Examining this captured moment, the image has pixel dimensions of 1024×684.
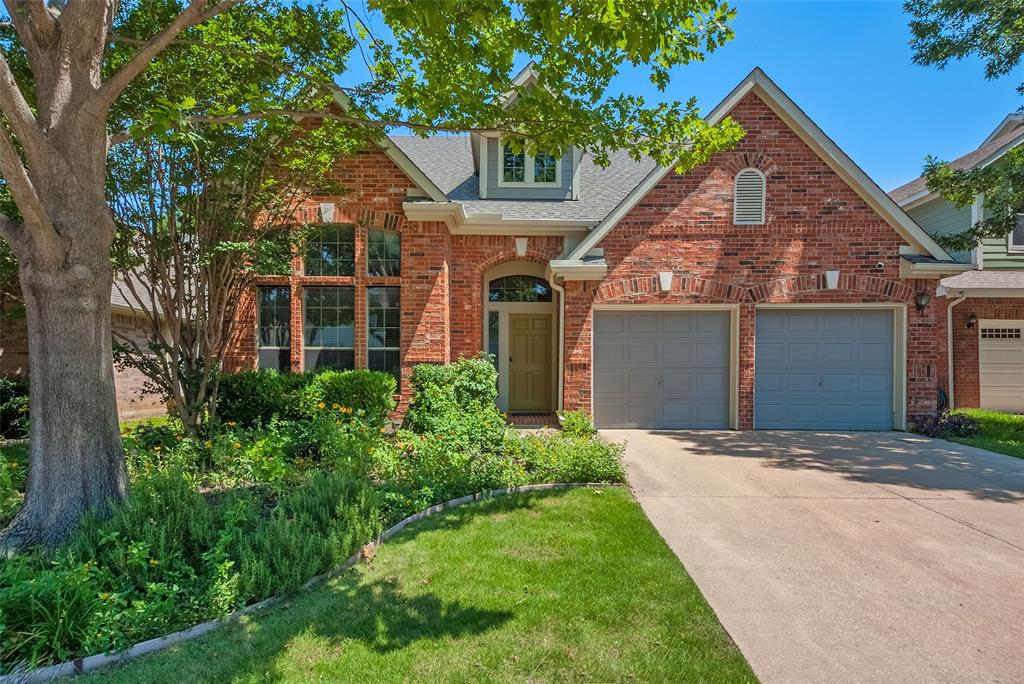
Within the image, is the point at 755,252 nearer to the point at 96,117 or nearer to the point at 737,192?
the point at 737,192

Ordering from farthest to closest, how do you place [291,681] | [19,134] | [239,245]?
[239,245] → [19,134] → [291,681]

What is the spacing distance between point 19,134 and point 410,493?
14.0 feet

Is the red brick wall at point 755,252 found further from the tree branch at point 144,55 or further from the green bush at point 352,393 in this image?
the tree branch at point 144,55

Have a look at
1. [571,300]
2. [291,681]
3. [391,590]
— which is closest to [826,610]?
[391,590]

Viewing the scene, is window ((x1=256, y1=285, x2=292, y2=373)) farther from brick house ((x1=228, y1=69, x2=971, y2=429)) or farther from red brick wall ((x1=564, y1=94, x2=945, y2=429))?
red brick wall ((x1=564, y1=94, x2=945, y2=429))

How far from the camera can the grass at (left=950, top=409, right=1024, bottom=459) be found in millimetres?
7982

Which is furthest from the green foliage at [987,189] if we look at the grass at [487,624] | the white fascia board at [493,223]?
the grass at [487,624]

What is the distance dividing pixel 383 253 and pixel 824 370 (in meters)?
8.78

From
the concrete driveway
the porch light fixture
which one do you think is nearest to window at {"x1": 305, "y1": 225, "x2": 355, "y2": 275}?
the porch light fixture

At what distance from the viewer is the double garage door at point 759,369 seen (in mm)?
9398

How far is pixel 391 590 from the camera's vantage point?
342cm

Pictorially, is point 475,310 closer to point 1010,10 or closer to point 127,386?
point 127,386

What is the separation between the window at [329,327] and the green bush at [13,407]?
15.9ft

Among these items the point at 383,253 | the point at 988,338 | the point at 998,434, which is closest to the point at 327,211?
the point at 383,253
